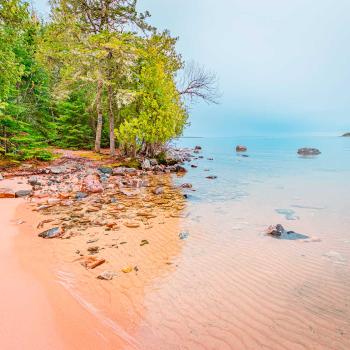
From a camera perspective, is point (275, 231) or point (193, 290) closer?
point (193, 290)

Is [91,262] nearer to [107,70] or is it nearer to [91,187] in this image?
[91,187]

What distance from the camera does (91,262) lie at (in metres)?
4.96

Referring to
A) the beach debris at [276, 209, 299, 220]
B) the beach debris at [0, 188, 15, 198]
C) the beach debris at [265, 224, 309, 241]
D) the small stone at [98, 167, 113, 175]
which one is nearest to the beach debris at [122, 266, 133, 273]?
the beach debris at [265, 224, 309, 241]

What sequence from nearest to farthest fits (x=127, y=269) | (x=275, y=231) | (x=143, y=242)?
1. (x=127, y=269)
2. (x=143, y=242)
3. (x=275, y=231)

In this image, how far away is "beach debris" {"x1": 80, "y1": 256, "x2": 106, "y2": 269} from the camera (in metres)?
4.84

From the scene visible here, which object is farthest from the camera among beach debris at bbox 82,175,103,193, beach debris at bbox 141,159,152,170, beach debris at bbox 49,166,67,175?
beach debris at bbox 141,159,152,170

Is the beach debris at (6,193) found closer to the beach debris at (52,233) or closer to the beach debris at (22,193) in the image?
the beach debris at (22,193)

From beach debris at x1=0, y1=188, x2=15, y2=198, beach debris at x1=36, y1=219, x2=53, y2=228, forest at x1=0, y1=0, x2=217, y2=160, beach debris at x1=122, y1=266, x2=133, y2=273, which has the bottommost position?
beach debris at x1=122, y1=266, x2=133, y2=273

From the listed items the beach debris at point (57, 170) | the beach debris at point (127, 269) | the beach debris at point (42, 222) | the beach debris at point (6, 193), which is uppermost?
the beach debris at point (57, 170)

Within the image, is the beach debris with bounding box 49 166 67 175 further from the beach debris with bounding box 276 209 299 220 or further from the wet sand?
the beach debris with bounding box 276 209 299 220

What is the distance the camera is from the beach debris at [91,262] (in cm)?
484

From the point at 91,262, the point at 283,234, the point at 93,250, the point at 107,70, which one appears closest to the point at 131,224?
the point at 93,250

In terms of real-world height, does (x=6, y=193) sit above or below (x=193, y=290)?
Answer: above

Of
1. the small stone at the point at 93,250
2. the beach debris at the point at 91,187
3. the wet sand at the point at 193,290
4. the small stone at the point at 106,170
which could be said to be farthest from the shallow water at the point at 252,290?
the small stone at the point at 106,170
